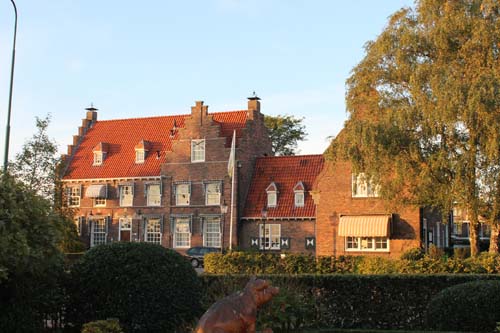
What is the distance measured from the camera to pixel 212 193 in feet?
171

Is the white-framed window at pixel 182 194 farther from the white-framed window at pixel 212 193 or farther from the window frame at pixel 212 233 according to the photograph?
the window frame at pixel 212 233

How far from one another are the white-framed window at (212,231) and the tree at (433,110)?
18.2 m

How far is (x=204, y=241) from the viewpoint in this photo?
169 feet

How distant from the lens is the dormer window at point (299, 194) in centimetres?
4909

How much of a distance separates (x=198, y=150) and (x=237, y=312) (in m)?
43.9

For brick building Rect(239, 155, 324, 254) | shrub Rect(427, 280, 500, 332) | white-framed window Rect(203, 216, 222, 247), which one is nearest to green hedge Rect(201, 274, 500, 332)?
shrub Rect(427, 280, 500, 332)

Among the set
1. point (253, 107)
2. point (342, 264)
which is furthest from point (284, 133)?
point (342, 264)

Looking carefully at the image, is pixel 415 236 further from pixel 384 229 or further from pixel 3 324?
pixel 3 324

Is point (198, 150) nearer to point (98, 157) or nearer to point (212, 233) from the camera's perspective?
point (212, 233)

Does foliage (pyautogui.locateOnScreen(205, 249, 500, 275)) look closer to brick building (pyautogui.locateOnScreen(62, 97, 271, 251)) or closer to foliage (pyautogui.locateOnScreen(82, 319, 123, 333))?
brick building (pyautogui.locateOnScreen(62, 97, 271, 251))

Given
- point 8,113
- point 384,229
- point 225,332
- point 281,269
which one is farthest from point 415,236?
point 225,332

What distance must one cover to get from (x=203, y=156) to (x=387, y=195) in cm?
2215

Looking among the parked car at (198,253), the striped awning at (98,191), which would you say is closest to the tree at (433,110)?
the parked car at (198,253)

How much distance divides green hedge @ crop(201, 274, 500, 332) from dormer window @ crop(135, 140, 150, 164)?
3966 cm
